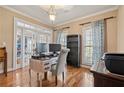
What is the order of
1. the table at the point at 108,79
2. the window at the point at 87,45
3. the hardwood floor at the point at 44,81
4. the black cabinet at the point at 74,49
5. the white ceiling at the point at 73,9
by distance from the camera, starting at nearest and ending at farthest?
the table at the point at 108,79 < the hardwood floor at the point at 44,81 < the white ceiling at the point at 73,9 < the window at the point at 87,45 < the black cabinet at the point at 74,49

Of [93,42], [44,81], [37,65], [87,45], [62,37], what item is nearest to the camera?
[37,65]

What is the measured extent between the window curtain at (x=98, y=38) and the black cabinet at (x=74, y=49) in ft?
3.10

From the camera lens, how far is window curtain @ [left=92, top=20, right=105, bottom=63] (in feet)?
15.2

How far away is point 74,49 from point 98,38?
4.85ft

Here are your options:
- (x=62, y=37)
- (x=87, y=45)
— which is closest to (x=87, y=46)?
(x=87, y=45)

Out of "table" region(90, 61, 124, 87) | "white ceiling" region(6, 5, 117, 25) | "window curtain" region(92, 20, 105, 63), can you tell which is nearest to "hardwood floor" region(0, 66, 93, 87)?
"window curtain" region(92, 20, 105, 63)

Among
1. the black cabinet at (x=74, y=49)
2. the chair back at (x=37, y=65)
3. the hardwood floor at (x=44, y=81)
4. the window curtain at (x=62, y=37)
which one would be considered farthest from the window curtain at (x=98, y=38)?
the chair back at (x=37, y=65)

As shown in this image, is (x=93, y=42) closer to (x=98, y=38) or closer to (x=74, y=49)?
(x=98, y=38)

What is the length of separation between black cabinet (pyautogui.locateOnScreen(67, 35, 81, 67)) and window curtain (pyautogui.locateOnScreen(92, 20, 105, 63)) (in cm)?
94

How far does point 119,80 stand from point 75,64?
4817mm

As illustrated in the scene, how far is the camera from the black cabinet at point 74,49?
5.66 meters

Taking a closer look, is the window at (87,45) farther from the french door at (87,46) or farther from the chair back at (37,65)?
the chair back at (37,65)

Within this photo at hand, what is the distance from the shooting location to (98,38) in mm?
4742
